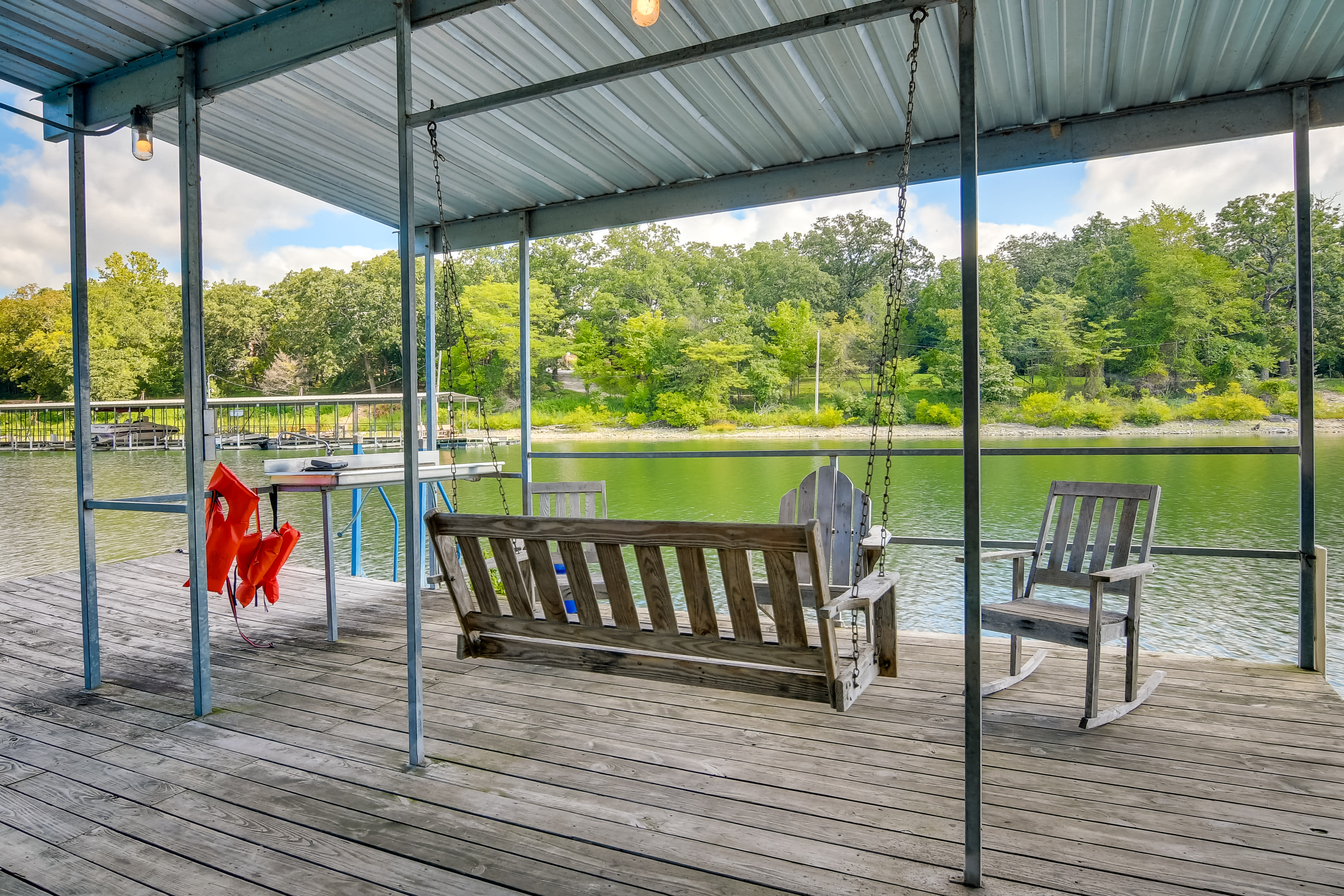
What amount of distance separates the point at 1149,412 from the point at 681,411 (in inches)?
743

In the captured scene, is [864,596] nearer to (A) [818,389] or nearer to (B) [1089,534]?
(B) [1089,534]

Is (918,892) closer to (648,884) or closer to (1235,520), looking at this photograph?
(648,884)

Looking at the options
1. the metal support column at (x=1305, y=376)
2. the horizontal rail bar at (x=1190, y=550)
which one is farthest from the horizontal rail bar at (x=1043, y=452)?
the horizontal rail bar at (x=1190, y=550)

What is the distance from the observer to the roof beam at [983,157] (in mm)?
3338

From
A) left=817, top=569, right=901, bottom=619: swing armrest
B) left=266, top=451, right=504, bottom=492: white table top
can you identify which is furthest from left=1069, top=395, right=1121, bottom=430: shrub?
left=817, top=569, right=901, bottom=619: swing armrest

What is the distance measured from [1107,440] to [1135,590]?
31.0 metres

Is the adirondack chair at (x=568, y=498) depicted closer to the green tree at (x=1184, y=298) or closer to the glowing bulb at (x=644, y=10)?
Answer: the glowing bulb at (x=644, y=10)

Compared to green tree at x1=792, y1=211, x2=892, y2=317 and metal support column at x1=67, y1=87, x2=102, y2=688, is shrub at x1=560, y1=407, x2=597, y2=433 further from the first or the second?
metal support column at x1=67, y1=87, x2=102, y2=688

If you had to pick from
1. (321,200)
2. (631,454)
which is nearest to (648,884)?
(631,454)

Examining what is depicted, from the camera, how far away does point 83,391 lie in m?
3.26

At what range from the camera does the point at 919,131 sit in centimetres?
380

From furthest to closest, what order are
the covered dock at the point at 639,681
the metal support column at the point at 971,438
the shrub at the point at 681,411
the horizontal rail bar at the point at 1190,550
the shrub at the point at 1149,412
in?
1. the shrub at the point at 681,411
2. the shrub at the point at 1149,412
3. the horizontal rail bar at the point at 1190,550
4. the covered dock at the point at 639,681
5. the metal support column at the point at 971,438

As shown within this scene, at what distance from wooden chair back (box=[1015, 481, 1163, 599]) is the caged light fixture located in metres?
4.22

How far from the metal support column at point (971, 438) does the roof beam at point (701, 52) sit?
0.21m
